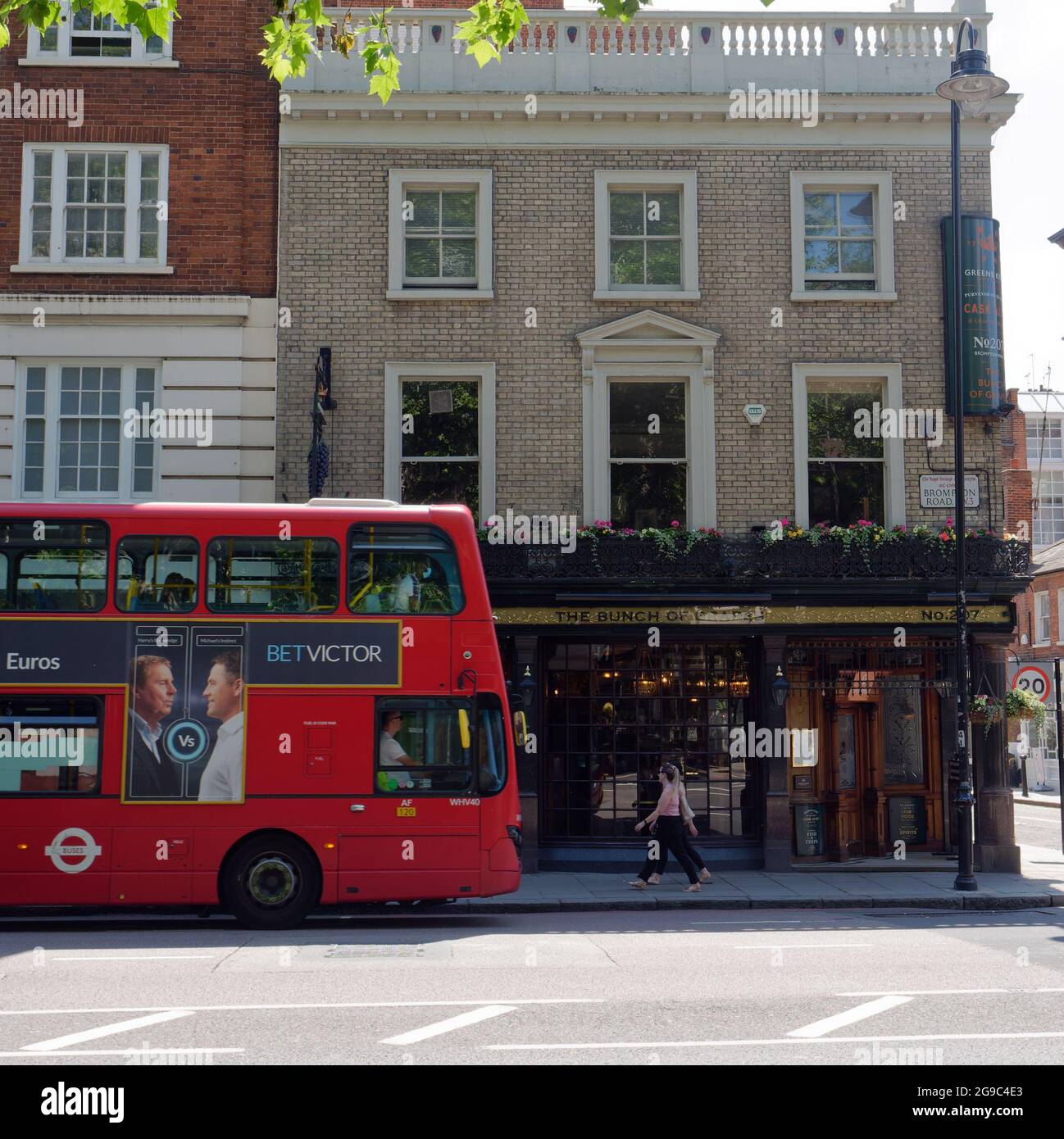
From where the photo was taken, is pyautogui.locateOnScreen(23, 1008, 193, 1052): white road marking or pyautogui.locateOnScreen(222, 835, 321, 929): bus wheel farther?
pyautogui.locateOnScreen(222, 835, 321, 929): bus wheel

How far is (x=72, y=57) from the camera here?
789 inches

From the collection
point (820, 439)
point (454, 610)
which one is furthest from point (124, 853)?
point (820, 439)

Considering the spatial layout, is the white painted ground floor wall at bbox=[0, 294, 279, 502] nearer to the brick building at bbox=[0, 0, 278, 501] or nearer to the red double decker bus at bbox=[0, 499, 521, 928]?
the brick building at bbox=[0, 0, 278, 501]

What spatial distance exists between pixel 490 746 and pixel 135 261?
35.0ft

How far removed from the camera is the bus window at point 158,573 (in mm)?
13367

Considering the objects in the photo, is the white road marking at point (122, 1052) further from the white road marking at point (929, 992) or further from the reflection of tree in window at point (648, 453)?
the reflection of tree in window at point (648, 453)

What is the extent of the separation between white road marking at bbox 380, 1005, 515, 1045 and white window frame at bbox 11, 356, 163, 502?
12902 millimetres

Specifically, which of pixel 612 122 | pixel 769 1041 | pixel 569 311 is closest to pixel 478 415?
pixel 569 311

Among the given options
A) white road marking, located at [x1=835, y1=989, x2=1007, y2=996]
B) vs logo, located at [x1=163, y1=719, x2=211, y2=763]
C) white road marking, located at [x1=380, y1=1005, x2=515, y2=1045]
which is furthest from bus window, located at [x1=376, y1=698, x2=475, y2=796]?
white road marking, located at [x1=835, y1=989, x2=1007, y2=996]

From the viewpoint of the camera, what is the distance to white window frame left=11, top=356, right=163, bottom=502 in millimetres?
19453

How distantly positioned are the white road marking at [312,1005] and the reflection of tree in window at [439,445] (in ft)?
38.2

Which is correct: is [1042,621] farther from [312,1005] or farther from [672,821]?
[312,1005]

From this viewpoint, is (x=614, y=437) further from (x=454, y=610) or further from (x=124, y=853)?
(x=124, y=853)

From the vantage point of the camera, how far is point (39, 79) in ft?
65.6
